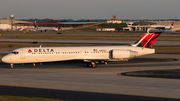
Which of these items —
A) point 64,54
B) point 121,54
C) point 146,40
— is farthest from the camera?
point 146,40

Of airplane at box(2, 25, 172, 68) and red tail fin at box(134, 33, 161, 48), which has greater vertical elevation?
red tail fin at box(134, 33, 161, 48)

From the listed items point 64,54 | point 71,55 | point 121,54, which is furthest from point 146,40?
point 64,54

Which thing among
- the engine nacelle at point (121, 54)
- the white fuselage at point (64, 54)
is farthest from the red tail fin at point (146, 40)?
the engine nacelle at point (121, 54)

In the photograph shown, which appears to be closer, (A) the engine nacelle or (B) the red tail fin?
(A) the engine nacelle

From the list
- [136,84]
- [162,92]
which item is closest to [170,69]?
[136,84]

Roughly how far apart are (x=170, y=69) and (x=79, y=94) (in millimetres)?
16280

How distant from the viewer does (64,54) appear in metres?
32.8

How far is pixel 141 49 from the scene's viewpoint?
113ft

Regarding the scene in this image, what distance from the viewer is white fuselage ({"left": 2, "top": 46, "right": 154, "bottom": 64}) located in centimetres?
3253

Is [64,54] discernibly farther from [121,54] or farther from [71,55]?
[121,54]

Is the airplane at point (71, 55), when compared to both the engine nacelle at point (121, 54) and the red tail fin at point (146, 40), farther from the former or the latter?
the red tail fin at point (146, 40)

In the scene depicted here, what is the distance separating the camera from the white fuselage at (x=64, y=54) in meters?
32.5

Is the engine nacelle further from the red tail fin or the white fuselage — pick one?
the red tail fin

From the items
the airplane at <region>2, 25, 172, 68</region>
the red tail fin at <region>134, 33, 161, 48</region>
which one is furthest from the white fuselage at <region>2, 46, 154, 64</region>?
the red tail fin at <region>134, 33, 161, 48</region>
